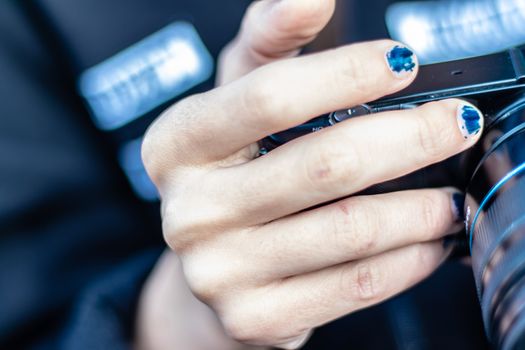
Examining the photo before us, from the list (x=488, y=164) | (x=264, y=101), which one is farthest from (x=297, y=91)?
(x=488, y=164)

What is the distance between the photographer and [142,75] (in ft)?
2.03

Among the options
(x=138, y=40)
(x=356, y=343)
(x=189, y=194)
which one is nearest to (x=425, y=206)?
(x=189, y=194)

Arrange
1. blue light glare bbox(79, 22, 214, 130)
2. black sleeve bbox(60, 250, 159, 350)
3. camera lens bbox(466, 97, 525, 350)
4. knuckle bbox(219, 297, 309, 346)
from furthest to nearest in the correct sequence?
blue light glare bbox(79, 22, 214, 130) < black sleeve bbox(60, 250, 159, 350) < knuckle bbox(219, 297, 309, 346) < camera lens bbox(466, 97, 525, 350)

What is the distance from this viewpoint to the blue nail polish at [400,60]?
312 millimetres

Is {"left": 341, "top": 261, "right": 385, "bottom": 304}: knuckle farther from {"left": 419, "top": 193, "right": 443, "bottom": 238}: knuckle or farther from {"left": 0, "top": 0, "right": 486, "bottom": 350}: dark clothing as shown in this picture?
{"left": 0, "top": 0, "right": 486, "bottom": 350}: dark clothing

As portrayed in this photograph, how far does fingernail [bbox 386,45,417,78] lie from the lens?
0.31m

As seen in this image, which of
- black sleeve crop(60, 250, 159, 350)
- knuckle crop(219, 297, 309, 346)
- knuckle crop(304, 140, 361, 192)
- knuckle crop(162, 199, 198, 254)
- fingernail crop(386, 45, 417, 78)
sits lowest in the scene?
black sleeve crop(60, 250, 159, 350)

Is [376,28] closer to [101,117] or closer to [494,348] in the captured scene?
[101,117]

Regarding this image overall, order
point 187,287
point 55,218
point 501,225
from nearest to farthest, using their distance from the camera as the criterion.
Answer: point 501,225 → point 187,287 → point 55,218

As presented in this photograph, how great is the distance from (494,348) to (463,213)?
0.10 metres

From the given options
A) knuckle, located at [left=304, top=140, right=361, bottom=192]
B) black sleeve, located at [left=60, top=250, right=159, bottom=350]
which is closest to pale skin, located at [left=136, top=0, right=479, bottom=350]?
knuckle, located at [left=304, top=140, right=361, bottom=192]

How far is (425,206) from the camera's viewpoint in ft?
1.12

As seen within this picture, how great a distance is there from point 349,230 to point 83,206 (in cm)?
37

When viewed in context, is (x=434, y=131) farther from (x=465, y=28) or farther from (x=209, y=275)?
(x=465, y=28)
